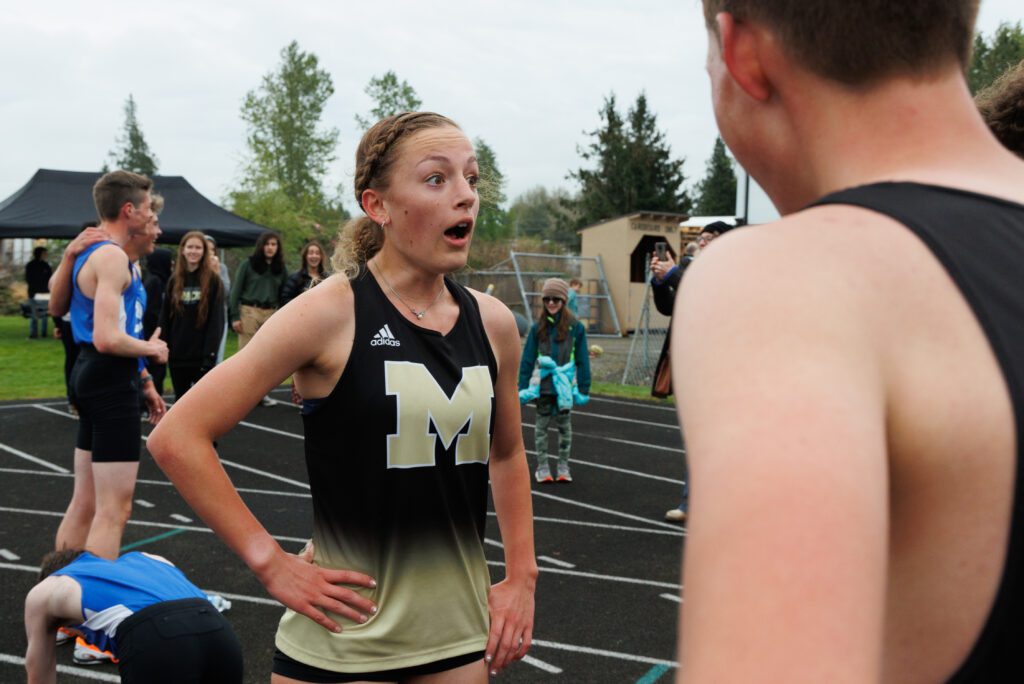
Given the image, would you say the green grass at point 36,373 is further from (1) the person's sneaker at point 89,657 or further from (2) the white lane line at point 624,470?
(1) the person's sneaker at point 89,657

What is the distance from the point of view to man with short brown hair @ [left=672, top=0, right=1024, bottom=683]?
0.57 metres

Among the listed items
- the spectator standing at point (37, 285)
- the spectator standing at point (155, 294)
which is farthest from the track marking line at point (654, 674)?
the spectator standing at point (37, 285)

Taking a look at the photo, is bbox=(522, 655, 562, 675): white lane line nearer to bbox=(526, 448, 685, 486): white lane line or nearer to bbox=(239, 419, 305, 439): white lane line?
bbox=(526, 448, 685, 486): white lane line

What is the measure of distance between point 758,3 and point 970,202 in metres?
0.25

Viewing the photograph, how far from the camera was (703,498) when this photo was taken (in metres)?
0.60

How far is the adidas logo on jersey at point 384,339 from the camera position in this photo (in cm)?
225

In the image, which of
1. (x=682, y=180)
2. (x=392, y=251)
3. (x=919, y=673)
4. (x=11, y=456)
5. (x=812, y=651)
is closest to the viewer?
(x=812, y=651)

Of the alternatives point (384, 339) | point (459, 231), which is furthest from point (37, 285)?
point (384, 339)

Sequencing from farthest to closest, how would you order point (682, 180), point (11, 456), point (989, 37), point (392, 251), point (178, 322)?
point (682, 180), point (989, 37), point (11, 456), point (178, 322), point (392, 251)

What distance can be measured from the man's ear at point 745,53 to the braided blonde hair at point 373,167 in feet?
5.54

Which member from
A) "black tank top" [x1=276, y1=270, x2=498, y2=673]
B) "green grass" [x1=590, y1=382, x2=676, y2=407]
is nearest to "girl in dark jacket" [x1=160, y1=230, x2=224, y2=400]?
"black tank top" [x1=276, y1=270, x2=498, y2=673]

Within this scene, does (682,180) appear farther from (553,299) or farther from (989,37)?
(553,299)

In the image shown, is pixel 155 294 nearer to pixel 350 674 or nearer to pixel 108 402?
pixel 108 402

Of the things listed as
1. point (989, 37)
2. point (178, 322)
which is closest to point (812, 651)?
point (178, 322)
